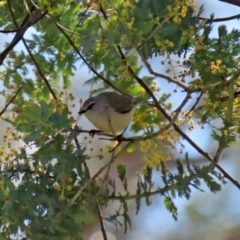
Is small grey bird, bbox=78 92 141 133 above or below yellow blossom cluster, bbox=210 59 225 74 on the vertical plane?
above

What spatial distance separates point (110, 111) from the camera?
1188 mm

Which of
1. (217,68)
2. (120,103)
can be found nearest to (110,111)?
(120,103)

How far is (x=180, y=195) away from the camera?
2.80 feet

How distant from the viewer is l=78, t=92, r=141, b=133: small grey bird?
3.57 feet

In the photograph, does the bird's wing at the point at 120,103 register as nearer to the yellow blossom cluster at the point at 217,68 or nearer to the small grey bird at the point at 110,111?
the small grey bird at the point at 110,111

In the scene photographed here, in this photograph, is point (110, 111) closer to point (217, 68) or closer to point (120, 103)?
point (120, 103)

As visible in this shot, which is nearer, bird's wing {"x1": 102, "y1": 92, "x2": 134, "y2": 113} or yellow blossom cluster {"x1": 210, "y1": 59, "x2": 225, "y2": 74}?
yellow blossom cluster {"x1": 210, "y1": 59, "x2": 225, "y2": 74}

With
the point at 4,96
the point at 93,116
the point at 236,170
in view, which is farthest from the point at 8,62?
the point at 236,170

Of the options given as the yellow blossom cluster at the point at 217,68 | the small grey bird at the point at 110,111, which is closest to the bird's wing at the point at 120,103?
the small grey bird at the point at 110,111

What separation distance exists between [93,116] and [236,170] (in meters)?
1.24

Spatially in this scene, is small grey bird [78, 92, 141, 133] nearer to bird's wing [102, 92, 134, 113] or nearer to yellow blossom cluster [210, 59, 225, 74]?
bird's wing [102, 92, 134, 113]

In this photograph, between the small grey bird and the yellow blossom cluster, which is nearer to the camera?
the yellow blossom cluster

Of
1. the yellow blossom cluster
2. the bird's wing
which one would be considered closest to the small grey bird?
the bird's wing

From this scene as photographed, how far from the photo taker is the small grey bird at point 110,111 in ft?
3.57
